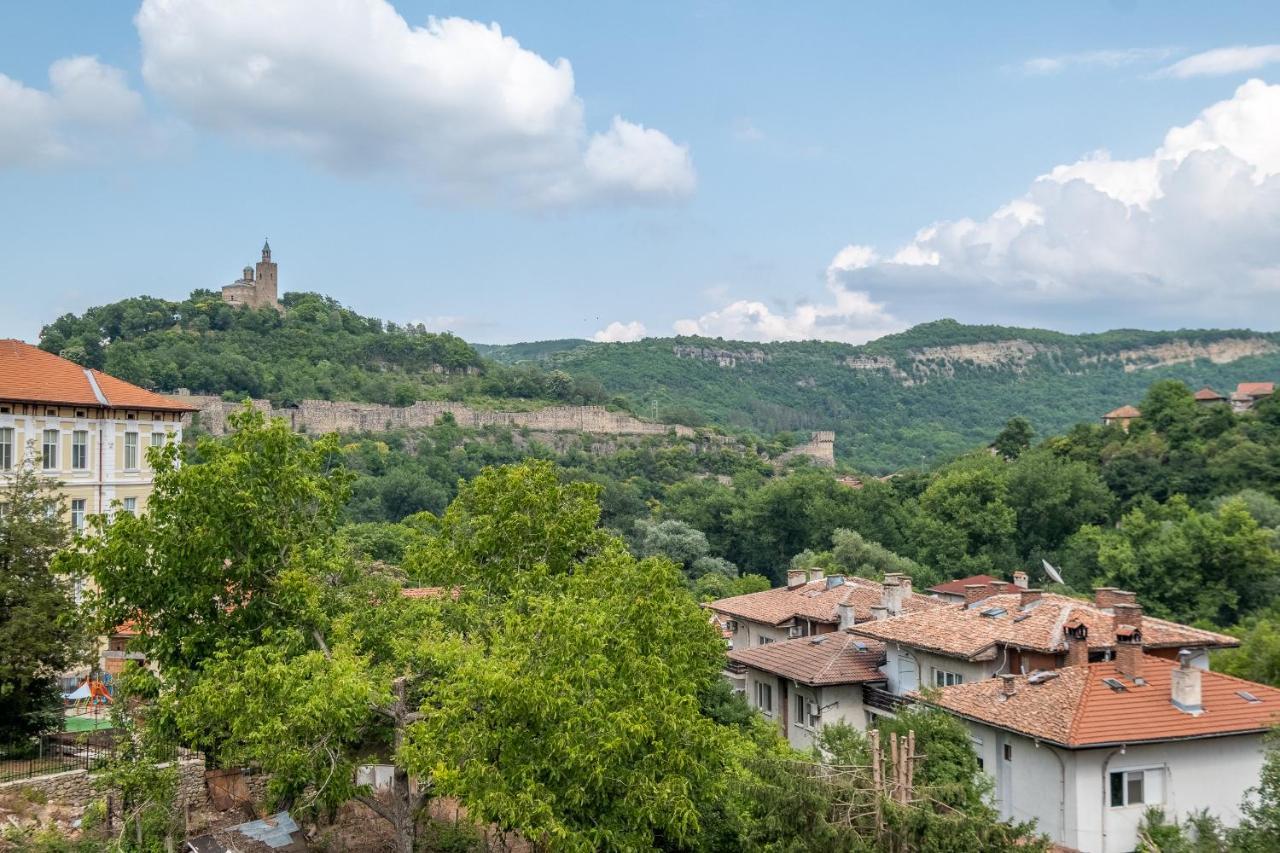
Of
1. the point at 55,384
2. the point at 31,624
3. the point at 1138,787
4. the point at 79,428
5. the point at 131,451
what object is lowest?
the point at 1138,787

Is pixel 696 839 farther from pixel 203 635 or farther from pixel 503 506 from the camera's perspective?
pixel 203 635

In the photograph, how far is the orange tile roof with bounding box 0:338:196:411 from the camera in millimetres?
25641

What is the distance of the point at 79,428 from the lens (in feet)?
88.3

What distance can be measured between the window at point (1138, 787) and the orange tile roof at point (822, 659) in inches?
273

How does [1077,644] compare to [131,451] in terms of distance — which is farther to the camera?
[131,451]

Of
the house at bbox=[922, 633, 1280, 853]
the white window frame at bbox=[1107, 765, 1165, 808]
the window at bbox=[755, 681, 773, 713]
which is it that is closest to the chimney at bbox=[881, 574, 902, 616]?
the window at bbox=[755, 681, 773, 713]

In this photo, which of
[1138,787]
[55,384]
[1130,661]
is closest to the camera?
[1138,787]

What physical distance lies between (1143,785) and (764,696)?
10.3 m

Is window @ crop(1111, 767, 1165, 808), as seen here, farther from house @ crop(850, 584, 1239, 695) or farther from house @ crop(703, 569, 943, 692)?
house @ crop(703, 569, 943, 692)

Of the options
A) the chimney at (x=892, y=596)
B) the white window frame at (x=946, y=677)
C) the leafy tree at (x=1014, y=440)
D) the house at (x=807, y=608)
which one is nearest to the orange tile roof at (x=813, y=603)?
the house at (x=807, y=608)

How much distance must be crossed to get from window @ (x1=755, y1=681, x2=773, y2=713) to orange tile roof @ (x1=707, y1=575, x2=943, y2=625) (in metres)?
3.77

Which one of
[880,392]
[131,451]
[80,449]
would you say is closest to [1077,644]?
[131,451]

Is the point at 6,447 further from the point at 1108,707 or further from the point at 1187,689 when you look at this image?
the point at 1187,689

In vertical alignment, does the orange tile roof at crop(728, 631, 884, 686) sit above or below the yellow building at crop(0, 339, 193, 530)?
below
